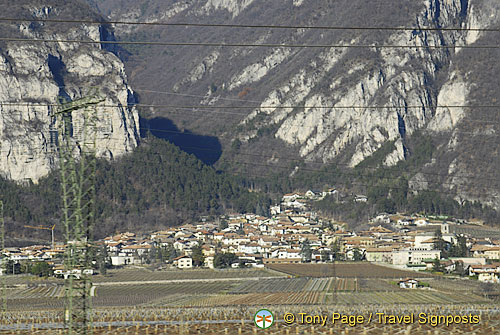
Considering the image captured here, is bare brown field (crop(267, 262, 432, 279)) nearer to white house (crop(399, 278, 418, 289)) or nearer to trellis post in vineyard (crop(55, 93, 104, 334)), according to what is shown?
white house (crop(399, 278, 418, 289))

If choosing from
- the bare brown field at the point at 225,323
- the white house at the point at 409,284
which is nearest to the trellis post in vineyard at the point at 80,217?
the bare brown field at the point at 225,323

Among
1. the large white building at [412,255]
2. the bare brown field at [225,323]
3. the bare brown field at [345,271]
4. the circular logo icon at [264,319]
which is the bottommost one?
the bare brown field at [225,323]

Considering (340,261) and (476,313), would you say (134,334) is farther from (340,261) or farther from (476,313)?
(340,261)

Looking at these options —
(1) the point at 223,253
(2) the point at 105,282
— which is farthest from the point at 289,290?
(1) the point at 223,253

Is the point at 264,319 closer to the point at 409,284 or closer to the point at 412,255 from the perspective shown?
the point at 409,284

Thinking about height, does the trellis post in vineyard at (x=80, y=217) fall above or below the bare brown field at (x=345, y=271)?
above

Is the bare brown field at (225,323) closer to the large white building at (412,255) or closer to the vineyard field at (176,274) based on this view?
the vineyard field at (176,274)

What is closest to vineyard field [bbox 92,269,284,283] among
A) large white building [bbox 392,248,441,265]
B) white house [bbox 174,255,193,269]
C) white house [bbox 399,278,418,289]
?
white house [bbox 174,255,193,269]

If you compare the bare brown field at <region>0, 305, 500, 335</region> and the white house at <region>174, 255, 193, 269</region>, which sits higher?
the white house at <region>174, 255, 193, 269</region>

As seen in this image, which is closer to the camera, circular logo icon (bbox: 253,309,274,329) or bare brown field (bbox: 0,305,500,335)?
circular logo icon (bbox: 253,309,274,329)

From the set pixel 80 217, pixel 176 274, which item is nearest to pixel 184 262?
pixel 176 274
